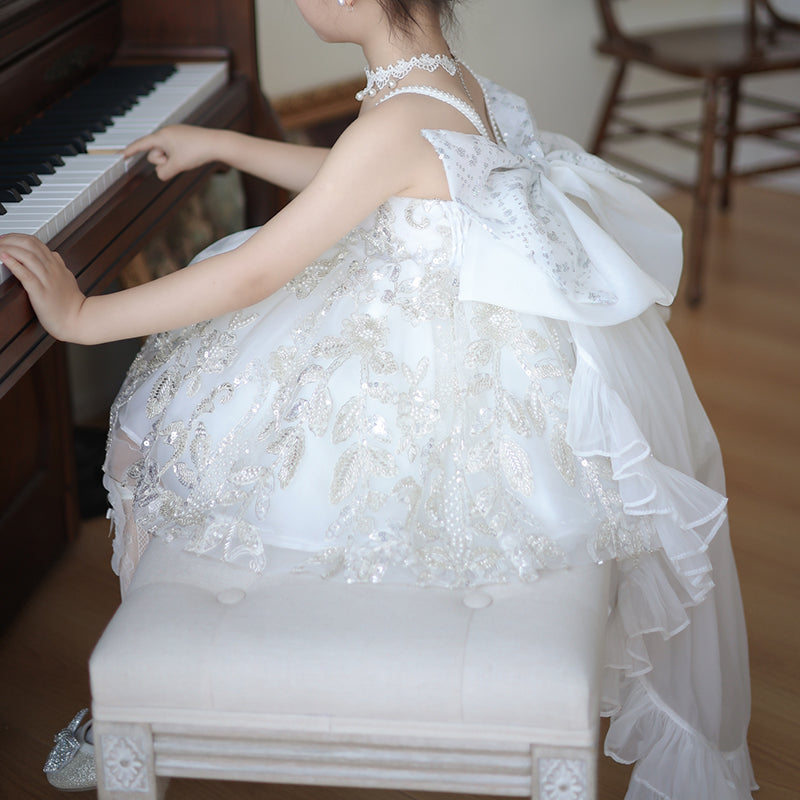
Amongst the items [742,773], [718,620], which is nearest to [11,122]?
[718,620]

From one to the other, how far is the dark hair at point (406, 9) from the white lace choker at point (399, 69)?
0.03m

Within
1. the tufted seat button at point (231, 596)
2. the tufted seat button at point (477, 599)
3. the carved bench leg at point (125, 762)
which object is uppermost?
the tufted seat button at point (477, 599)

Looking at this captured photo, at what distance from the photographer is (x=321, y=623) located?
0.95m

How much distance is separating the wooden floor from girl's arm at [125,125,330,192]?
76 centimetres

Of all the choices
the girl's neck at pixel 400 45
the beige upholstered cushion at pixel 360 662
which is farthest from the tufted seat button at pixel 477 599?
the girl's neck at pixel 400 45

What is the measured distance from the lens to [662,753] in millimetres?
1262

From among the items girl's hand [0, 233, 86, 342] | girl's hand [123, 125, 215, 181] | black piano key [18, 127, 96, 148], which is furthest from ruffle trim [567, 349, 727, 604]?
black piano key [18, 127, 96, 148]

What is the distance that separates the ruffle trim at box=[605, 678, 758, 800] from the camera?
1257mm

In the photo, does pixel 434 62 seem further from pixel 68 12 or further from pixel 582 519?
pixel 68 12

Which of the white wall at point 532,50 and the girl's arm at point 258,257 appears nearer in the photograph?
the girl's arm at point 258,257

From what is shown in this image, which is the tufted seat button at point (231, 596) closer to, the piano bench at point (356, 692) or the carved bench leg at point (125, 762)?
the piano bench at point (356, 692)

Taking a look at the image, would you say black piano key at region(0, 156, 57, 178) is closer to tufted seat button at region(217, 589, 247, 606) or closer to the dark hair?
the dark hair

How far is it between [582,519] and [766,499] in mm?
1162
